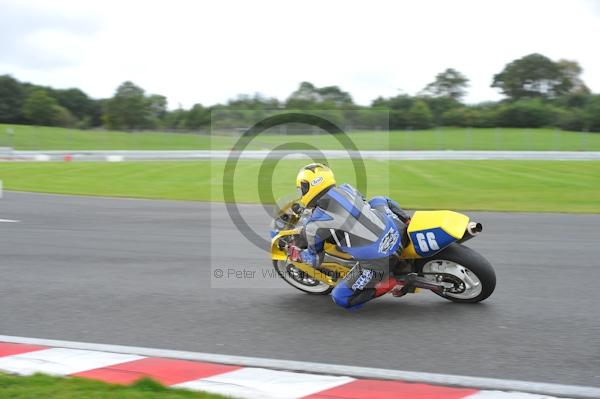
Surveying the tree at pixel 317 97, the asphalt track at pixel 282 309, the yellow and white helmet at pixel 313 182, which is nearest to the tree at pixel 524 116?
the tree at pixel 317 97

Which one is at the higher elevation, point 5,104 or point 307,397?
point 5,104

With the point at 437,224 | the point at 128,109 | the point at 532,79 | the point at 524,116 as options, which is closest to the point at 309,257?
the point at 437,224

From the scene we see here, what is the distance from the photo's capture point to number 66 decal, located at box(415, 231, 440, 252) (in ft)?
20.6

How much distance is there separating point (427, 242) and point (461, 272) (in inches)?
22.4

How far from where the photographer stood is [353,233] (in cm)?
646

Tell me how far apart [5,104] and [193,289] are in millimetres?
66362

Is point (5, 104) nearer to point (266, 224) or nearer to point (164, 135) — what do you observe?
point (164, 135)

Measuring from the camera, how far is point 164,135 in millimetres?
38562

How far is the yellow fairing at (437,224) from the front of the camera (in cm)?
625

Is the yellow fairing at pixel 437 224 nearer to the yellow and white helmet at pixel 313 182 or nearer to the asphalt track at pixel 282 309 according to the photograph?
the asphalt track at pixel 282 309

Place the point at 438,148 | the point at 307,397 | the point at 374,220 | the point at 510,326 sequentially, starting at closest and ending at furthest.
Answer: the point at 307,397 < the point at 510,326 < the point at 374,220 < the point at 438,148

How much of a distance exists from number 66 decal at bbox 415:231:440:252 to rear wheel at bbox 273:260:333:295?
1376 mm

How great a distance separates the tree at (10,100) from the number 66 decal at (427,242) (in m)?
66.6

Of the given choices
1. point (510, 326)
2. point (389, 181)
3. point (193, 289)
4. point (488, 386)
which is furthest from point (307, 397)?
point (389, 181)
